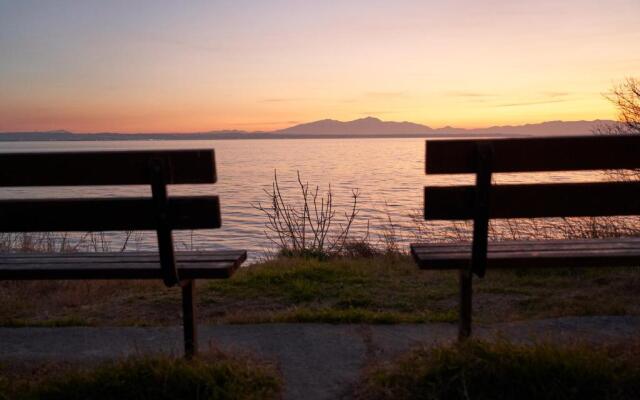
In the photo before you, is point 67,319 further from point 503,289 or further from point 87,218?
point 503,289

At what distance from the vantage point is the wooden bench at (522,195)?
126 inches

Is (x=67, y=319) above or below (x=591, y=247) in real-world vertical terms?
below

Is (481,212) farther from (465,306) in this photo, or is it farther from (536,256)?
(465,306)

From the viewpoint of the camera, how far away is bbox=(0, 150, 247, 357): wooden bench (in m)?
3.14

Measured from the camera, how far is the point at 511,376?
292 cm

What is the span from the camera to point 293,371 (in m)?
3.37

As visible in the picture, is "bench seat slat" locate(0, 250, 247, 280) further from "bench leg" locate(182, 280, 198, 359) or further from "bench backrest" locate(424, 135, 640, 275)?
"bench backrest" locate(424, 135, 640, 275)

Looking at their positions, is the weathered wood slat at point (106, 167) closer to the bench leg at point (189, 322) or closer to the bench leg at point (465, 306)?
the bench leg at point (189, 322)

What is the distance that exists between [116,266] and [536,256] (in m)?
2.32

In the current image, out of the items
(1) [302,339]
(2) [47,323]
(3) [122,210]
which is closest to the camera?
(3) [122,210]

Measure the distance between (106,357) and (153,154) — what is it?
1.40 metres

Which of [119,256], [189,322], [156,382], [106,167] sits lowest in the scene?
[156,382]

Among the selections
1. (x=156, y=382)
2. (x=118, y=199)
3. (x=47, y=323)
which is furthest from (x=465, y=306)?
(x=47, y=323)

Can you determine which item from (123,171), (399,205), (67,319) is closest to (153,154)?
(123,171)
